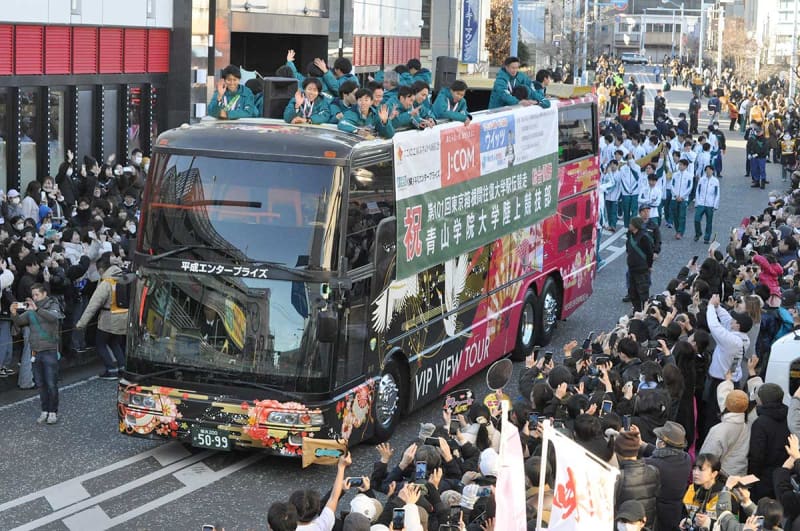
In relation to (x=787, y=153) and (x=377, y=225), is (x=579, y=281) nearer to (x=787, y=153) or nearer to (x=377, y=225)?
(x=377, y=225)

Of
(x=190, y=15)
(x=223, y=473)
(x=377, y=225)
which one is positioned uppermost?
(x=190, y=15)

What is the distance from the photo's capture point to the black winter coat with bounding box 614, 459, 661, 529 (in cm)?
915

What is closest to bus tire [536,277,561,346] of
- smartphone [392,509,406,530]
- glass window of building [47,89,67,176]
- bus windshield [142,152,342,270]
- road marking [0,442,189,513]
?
road marking [0,442,189,513]

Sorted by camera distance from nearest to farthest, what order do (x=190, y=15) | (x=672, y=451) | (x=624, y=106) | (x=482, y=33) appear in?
(x=672, y=451) → (x=190, y=15) → (x=624, y=106) → (x=482, y=33)

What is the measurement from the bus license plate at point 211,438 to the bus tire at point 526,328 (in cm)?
601

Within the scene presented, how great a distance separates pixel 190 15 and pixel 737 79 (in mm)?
65592

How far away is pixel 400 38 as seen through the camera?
1854 inches

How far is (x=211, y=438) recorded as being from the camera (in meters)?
12.8

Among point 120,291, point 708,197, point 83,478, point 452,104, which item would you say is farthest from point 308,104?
point 708,197

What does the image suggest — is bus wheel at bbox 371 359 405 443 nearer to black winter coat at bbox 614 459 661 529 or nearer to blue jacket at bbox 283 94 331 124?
blue jacket at bbox 283 94 331 124

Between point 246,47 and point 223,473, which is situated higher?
point 246,47

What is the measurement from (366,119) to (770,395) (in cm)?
503

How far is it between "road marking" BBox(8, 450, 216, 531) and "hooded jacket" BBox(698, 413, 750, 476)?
4.76 m

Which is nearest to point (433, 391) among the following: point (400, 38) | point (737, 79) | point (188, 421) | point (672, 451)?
point (188, 421)
